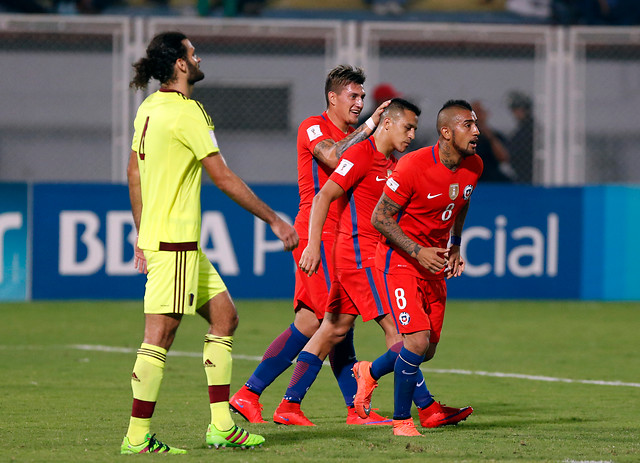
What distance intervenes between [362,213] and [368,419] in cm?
116

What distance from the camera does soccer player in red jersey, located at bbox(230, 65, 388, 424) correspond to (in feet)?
22.1

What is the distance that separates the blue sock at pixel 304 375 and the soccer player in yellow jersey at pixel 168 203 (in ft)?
4.15

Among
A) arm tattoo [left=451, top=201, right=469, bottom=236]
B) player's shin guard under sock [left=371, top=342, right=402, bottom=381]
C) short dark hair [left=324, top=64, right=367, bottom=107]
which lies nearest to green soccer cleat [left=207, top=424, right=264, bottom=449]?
player's shin guard under sock [left=371, top=342, right=402, bottom=381]

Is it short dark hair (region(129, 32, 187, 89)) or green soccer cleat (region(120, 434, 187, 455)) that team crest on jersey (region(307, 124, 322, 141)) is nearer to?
short dark hair (region(129, 32, 187, 89))

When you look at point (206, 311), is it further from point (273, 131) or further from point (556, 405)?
point (273, 131)

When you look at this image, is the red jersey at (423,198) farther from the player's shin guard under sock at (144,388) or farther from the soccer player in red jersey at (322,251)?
the player's shin guard under sock at (144,388)

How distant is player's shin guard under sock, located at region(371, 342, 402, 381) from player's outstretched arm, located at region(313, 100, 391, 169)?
1081 millimetres

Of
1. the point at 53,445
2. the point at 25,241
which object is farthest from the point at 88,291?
the point at 53,445

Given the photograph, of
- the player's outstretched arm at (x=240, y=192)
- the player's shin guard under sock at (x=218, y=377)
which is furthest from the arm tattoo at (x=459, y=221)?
the player's shin guard under sock at (x=218, y=377)

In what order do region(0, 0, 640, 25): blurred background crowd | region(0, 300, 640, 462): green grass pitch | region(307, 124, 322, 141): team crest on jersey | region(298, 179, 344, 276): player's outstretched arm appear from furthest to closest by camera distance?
1. region(0, 0, 640, 25): blurred background crowd
2. region(307, 124, 322, 141): team crest on jersey
3. region(298, 179, 344, 276): player's outstretched arm
4. region(0, 300, 640, 462): green grass pitch

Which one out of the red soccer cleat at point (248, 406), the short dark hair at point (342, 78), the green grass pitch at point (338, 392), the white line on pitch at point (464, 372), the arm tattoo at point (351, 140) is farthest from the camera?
the white line on pitch at point (464, 372)

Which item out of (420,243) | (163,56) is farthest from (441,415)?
(163,56)

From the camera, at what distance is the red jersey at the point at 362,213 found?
6609mm

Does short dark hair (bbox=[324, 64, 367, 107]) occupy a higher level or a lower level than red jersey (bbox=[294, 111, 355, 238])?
higher
